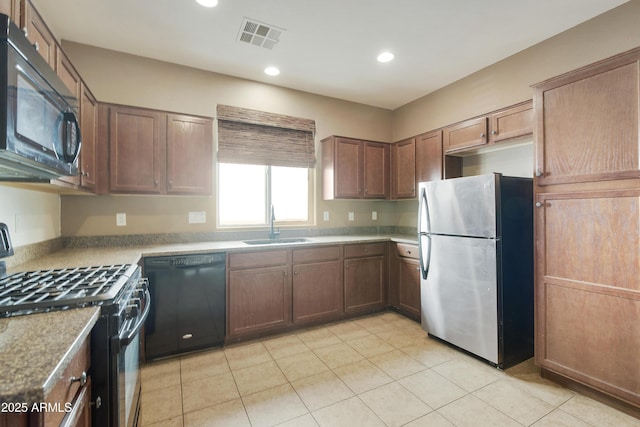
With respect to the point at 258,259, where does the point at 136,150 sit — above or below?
above

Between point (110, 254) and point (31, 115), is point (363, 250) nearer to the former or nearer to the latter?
point (110, 254)

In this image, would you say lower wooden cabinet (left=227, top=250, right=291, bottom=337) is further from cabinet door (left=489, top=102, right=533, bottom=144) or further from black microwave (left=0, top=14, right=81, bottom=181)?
cabinet door (left=489, top=102, right=533, bottom=144)

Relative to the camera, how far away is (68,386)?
2.71ft

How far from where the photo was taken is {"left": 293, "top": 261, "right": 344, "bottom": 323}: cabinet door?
9.98 feet

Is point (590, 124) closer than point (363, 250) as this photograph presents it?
Yes

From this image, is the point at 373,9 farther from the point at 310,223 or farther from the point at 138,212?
the point at 138,212

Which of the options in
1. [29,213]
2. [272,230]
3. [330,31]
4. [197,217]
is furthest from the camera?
[272,230]

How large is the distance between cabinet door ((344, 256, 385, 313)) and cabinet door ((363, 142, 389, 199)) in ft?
2.86

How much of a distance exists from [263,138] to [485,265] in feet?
8.54

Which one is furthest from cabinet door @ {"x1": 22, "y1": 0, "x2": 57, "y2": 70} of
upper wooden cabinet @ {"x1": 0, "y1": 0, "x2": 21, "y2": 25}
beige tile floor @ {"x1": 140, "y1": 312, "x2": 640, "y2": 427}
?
beige tile floor @ {"x1": 140, "y1": 312, "x2": 640, "y2": 427}

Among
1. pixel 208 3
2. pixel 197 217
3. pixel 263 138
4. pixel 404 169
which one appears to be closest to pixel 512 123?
pixel 404 169

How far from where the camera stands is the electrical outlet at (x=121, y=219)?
2789 millimetres

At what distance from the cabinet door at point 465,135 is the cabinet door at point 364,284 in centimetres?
151

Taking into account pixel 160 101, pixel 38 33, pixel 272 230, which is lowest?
pixel 272 230
